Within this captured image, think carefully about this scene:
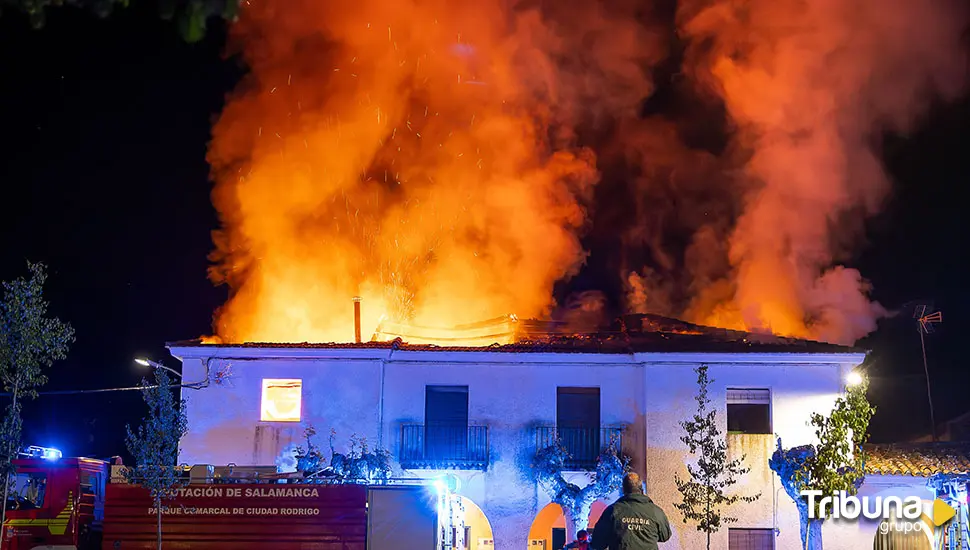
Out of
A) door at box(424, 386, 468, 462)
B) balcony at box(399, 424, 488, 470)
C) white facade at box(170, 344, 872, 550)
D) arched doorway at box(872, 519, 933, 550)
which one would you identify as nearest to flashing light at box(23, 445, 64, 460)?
white facade at box(170, 344, 872, 550)

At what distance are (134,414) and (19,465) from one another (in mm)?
26980

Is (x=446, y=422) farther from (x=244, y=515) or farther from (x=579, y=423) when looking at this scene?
(x=244, y=515)

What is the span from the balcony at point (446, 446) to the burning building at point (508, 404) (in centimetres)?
3

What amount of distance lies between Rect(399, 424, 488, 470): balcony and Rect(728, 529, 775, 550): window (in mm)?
6388

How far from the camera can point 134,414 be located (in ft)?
152

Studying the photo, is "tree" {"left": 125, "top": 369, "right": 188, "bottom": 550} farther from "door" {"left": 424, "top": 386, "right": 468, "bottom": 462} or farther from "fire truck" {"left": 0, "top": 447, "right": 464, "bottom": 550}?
"door" {"left": 424, "top": 386, "right": 468, "bottom": 462}

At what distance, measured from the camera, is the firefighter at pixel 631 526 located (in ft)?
35.0

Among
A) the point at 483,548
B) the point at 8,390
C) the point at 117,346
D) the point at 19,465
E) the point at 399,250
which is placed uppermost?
the point at 399,250

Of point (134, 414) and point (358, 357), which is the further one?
point (134, 414)

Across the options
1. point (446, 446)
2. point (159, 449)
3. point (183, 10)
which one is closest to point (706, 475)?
point (446, 446)

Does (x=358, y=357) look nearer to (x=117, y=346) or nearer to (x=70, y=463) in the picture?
(x=70, y=463)

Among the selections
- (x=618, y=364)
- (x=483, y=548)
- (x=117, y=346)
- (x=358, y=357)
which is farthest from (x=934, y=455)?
(x=117, y=346)

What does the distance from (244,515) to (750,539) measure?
1279 centimetres

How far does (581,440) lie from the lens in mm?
26438
